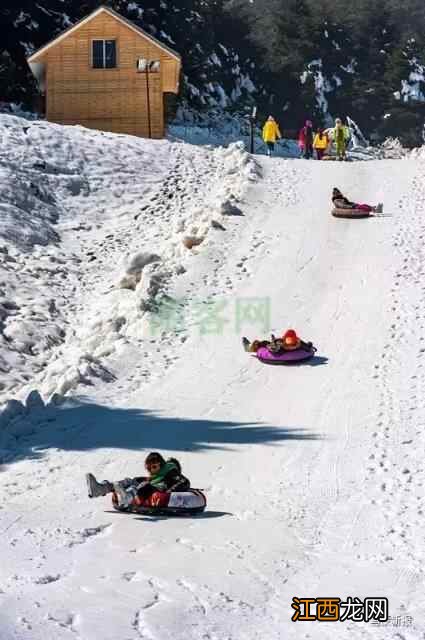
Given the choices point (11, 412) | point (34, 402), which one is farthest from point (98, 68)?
point (11, 412)

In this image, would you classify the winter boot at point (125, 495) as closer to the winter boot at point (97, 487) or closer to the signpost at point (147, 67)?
the winter boot at point (97, 487)

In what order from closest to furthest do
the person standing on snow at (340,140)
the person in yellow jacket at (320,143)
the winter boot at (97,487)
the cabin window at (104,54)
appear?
the winter boot at (97,487) → the person standing on snow at (340,140) → the cabin window at (104,54) → the person in yellow jacket at (320,143)

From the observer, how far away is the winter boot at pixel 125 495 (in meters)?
11.7

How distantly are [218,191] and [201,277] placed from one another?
25.9ft

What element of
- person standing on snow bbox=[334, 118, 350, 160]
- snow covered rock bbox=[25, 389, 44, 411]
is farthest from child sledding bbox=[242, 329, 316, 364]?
person standing on snow bbox=[334, 118, 350, 160]


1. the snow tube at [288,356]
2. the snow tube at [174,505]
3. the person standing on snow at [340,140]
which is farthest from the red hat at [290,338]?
the person standing on snow at [340,140]

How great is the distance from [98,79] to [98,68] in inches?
14.8

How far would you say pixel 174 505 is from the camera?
11727 millimetres

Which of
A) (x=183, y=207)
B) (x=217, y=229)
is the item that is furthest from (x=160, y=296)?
(x=183, y=207)

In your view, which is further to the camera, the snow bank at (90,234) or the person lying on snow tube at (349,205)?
the person lying on snow tube at (349,205)

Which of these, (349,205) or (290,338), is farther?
(349,205)

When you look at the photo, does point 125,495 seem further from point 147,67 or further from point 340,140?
point 147,67

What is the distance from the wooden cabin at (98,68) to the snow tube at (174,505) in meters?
29.6

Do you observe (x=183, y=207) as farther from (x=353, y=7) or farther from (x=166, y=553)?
(x=353, y=7)
